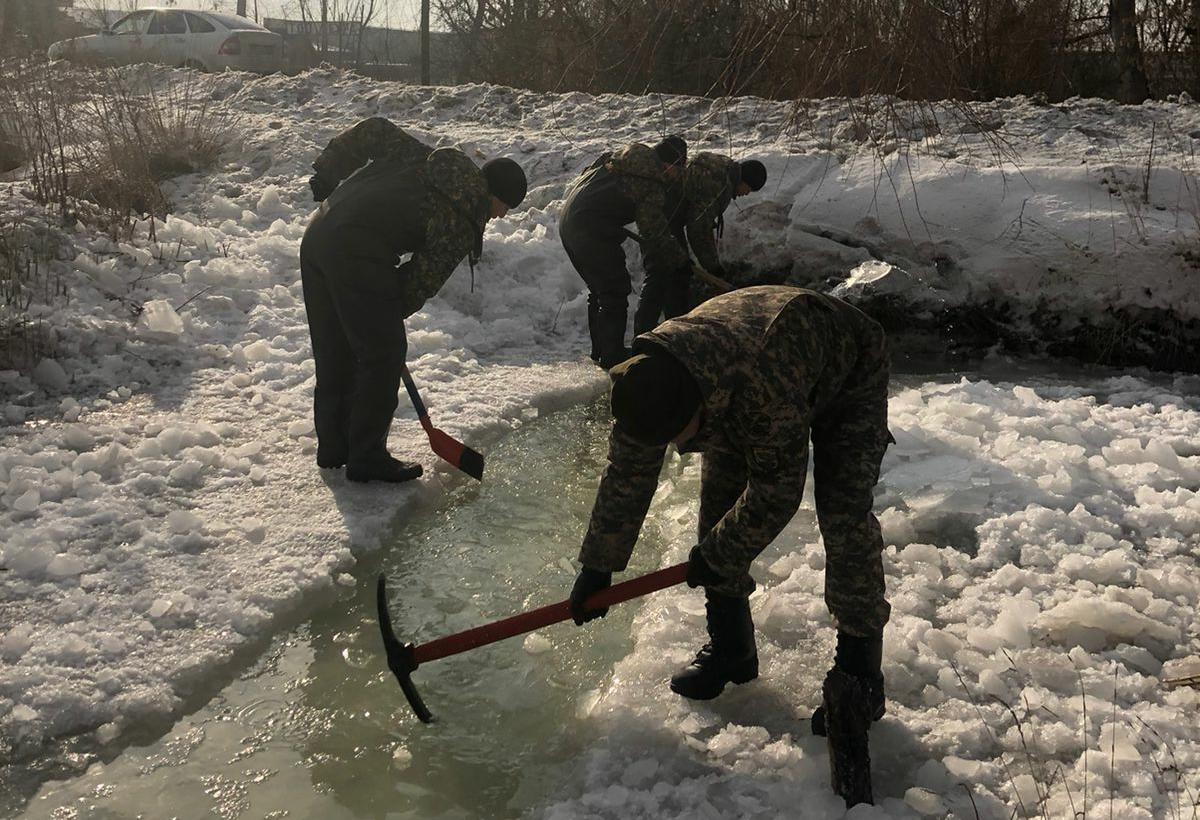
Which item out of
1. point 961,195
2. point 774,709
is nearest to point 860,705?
point 774,709

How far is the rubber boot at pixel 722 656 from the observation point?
10.1 feet

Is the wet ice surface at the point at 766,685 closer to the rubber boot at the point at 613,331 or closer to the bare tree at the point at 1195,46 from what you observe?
the rubber boot at the point at 613,331

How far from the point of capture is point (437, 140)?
1135 centimetres

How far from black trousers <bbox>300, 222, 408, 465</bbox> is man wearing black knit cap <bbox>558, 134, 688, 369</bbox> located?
215 centimetres

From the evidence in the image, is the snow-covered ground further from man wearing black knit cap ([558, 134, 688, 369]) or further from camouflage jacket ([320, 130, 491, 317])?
camouflage jacket ([320, 130, 491, 317])

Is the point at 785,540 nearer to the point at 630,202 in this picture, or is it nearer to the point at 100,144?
the point at 630,202

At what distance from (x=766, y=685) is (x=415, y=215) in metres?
2.57

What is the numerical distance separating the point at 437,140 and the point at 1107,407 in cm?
822

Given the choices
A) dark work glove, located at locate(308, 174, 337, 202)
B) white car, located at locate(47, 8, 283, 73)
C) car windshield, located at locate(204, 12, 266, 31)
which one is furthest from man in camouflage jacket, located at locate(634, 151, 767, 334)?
car windshield, located at locate(204, 12, 266, 31)

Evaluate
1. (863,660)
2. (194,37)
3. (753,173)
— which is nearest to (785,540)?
(863,660)

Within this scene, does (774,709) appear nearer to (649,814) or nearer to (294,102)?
(649,814)

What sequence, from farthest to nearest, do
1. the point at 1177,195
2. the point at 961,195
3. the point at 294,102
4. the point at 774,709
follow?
the point at 294,102 → the point at 961,195 → the point at 1177,195 → the point at 774,709

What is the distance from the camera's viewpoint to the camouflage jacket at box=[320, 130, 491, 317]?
4.32m

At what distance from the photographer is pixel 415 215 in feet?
14.4
